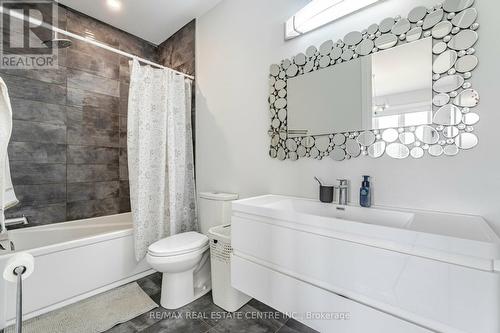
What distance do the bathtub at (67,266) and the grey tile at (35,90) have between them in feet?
3.99

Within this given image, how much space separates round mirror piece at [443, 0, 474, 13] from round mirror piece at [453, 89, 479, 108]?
395 millimetres

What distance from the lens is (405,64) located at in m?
1.20

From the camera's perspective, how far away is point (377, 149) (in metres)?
1.28

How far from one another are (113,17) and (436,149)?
3152mm

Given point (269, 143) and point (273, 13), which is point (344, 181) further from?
point (273, 13)

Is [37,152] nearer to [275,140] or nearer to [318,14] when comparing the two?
[275,140]

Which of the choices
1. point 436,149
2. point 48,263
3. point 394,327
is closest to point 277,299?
point 394,327

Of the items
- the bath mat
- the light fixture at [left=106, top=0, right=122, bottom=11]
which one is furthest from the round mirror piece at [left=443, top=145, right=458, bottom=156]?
the light fixture at [left=106, top=0, right=122, bottom=11]

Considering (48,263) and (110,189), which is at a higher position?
(110,189)

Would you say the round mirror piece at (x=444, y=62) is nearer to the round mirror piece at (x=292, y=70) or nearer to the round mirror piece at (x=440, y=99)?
the round mirror piece at (x=440, y=99)

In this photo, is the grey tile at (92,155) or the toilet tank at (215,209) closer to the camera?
the toilet tank at (215,209)

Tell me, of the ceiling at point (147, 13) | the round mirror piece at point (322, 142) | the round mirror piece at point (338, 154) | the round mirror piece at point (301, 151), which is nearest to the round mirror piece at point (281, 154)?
the round mirror piece at point (301, 151)

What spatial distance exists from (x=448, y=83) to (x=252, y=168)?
1.35 meters

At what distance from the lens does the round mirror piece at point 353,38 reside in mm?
1335
